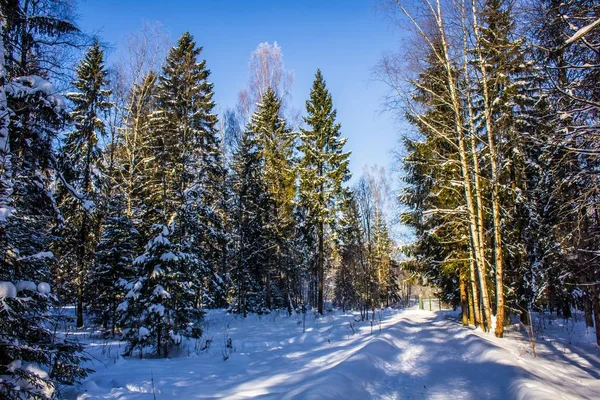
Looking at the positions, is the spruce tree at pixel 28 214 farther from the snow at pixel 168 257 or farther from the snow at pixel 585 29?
the snow at pixel 585 29

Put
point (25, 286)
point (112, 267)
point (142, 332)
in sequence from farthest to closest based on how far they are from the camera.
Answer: point (112, 267) < point (142, 332) < point (25, 286)

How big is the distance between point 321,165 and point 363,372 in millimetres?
16402

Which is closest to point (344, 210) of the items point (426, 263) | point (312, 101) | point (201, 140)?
point (426, 263)

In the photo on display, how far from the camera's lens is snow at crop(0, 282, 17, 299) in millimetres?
3654

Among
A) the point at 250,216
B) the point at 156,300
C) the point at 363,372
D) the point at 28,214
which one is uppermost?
the point at 250,216

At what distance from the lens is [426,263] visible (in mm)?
17016

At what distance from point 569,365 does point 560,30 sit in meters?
8.19

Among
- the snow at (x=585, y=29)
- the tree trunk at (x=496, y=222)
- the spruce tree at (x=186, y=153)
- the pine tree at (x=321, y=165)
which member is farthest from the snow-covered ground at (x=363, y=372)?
the pine tree at (x=321, y=165)

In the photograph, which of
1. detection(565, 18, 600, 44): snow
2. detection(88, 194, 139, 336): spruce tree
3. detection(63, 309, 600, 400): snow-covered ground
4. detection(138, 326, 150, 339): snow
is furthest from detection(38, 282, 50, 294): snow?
detection(88, 194, 139, 336): spruce tree

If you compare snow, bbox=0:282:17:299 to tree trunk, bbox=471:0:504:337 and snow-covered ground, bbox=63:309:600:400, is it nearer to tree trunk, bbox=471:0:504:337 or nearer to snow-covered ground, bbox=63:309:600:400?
snow-covered ground, bbox=63:309:600:400

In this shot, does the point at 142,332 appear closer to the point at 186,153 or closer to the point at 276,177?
the point at 186,153

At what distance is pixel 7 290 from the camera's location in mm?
3680

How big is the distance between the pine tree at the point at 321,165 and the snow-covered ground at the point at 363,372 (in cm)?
1032

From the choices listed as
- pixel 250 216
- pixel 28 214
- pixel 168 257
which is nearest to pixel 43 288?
pixel 28 214
